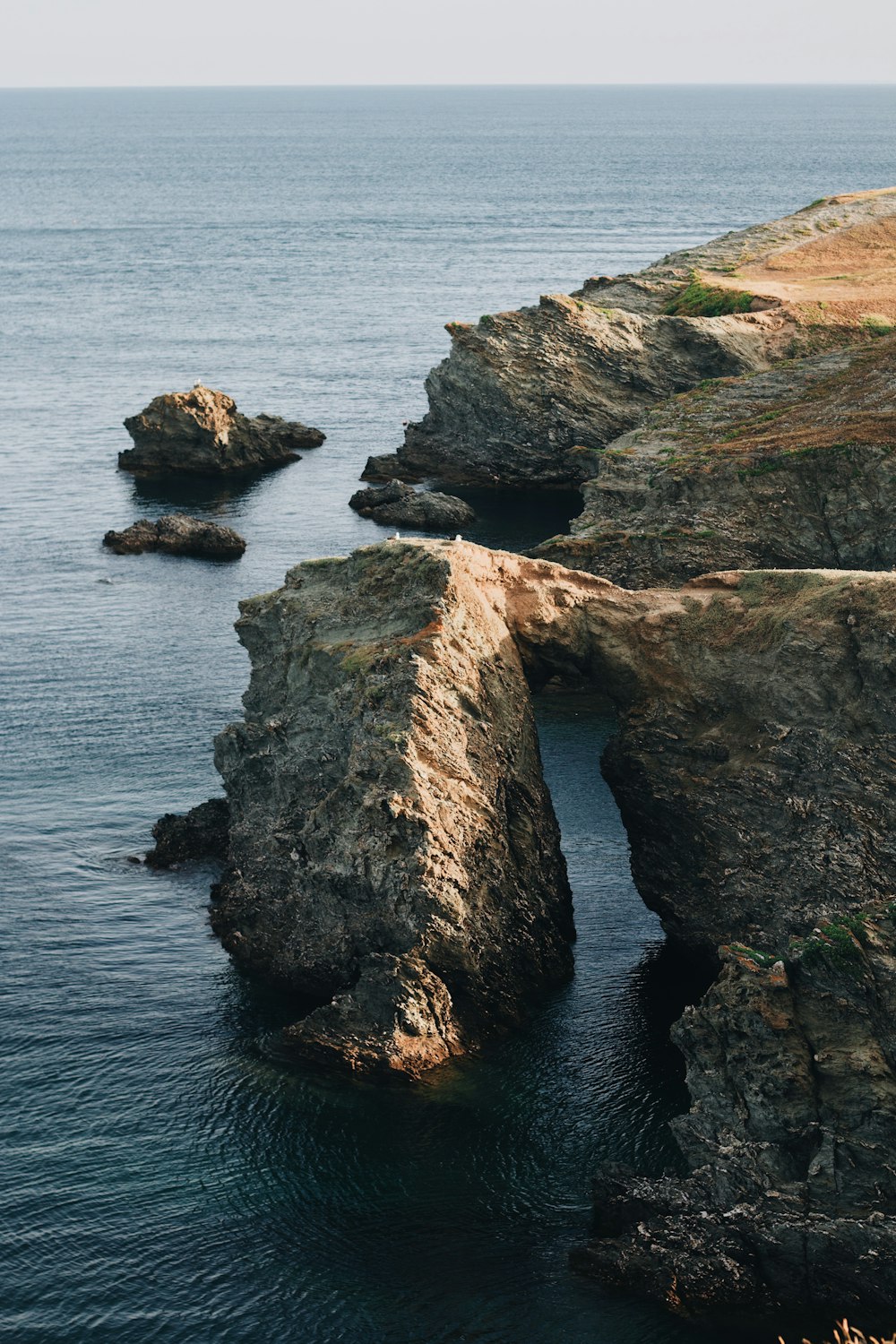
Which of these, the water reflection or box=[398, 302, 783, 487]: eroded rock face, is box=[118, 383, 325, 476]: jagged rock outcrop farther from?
box=[398, 302, 783, 487]: eroded rock face

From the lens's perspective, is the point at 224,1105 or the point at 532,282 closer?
the point at 224,1105

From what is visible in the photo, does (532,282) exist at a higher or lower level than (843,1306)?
higher

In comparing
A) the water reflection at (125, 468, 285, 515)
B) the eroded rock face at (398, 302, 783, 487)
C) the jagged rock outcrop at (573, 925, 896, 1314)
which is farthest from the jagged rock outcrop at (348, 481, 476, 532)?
the jagged rock outcrop at (573, 925, 896, 1314)

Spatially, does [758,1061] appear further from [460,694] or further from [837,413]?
[837,413]

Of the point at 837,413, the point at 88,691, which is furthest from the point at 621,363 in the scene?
the point at 88,691

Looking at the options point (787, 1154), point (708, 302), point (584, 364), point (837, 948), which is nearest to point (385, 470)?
point (584, 364)

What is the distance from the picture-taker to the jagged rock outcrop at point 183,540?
3676 inches

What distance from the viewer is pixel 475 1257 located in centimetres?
3525

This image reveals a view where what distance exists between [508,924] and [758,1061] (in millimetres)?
12334

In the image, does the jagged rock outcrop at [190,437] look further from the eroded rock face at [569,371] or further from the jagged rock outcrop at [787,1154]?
the jagged rock outcrop at [787,1154]

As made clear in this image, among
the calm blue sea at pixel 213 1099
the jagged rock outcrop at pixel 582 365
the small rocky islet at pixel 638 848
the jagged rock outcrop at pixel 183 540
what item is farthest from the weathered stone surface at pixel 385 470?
the small rocky islet at pixel 638 848

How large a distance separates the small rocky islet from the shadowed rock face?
0.27 ft

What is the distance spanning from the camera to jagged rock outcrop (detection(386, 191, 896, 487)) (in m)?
103

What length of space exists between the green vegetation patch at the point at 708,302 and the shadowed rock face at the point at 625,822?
209 feet
